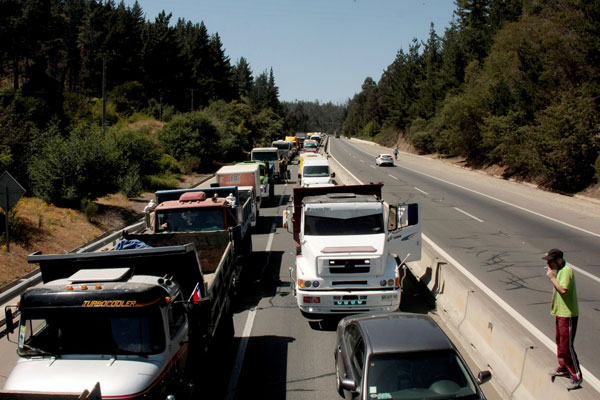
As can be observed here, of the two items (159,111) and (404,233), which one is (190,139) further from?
(404,233)

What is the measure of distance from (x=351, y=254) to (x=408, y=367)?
158 inches

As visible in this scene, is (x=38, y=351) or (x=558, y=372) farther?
(x=558, y=372)

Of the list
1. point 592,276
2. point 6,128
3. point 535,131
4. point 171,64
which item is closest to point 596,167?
point 535,131

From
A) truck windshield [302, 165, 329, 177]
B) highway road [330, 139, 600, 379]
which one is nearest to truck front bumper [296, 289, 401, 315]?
highway road [330, 139, 600, 379]

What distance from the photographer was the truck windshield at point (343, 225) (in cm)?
1070

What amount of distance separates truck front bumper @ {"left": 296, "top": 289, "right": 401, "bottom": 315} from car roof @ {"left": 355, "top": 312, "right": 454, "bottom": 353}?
238cm

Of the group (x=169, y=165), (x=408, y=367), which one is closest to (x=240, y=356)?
(x=408, y=367)

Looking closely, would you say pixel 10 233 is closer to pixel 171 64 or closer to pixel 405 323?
pixel 405 323

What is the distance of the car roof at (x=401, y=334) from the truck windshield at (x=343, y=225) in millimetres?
3821

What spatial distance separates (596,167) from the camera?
2706 cm

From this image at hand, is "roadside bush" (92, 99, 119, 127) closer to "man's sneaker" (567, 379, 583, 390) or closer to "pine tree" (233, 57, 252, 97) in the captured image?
"man's sneaker" (567, 379, 583, 390)

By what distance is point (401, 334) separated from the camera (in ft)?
20.2

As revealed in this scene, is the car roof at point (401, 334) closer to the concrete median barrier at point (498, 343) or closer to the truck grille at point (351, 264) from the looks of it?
the concrete median barrier at point (498, 343)

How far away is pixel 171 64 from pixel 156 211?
68169 mm
